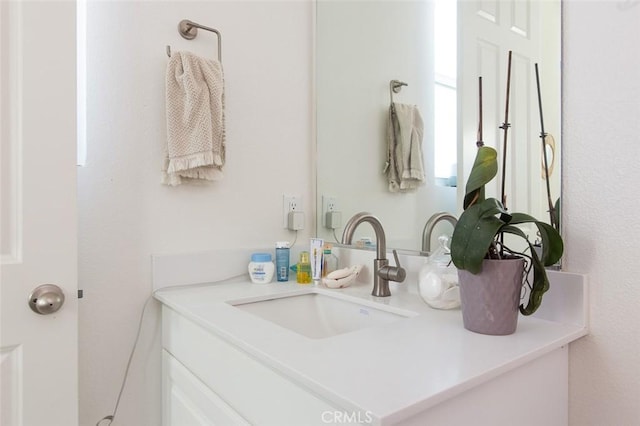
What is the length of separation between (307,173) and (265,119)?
0.26 metres

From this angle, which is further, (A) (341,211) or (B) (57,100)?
(A) (341,211)

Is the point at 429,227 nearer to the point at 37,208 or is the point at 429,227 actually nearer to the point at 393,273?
the point at 393,273

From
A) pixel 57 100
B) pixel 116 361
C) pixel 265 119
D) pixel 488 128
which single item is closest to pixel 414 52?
pixel 488 128

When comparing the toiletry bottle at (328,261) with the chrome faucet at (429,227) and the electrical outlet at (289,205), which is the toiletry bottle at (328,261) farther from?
the chrome faucet at (429,227)

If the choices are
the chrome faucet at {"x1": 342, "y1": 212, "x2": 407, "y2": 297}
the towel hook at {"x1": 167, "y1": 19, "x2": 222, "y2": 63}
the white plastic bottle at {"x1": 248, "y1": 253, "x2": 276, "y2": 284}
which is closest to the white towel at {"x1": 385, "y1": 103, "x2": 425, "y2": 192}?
the chrome faucet at {"x1": 342, "y1": 212, "x2": 407, "y2": 297}

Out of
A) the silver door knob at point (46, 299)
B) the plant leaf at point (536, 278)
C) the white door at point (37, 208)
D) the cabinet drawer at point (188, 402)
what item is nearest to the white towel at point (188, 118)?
the white door at point (37, 208)

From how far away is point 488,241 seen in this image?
67cm

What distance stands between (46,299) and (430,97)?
3.79ft

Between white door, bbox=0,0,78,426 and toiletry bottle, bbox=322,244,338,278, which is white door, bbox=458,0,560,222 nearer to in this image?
toiletry bottle, bbox=322,244,338,278

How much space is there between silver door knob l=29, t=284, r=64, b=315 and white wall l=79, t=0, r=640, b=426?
0.17 meters

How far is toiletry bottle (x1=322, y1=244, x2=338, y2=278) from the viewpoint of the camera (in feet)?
4.18

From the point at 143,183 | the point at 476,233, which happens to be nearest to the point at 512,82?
the point at 476,233

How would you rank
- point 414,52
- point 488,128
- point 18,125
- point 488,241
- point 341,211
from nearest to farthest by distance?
point 488,241
point 18,125
point 488,128
point 414,52
point 341,211

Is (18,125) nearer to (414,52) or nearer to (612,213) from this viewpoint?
(414,52)
